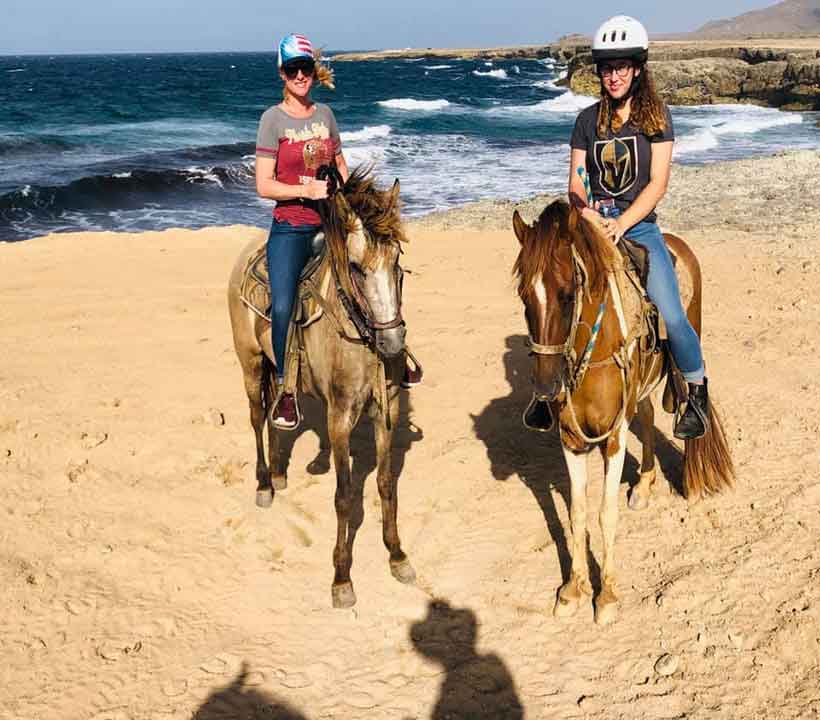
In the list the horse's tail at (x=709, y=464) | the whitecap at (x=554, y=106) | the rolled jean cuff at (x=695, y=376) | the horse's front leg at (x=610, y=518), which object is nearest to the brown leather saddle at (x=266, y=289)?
the horse's front leg at (x=610, y=518)

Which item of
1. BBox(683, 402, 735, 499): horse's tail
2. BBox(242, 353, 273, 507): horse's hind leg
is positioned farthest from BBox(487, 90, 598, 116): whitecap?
BBox(683, 402, 735, 499): horse's tail

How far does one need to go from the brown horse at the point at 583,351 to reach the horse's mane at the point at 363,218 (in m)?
0.72

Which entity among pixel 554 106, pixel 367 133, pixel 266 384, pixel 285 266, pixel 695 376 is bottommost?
pixel 266 384

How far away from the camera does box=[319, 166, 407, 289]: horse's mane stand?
4.04 meters

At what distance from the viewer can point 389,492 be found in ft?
15.9

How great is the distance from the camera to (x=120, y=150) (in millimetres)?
31797

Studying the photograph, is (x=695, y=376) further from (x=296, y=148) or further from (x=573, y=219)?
(x=296, y=148)

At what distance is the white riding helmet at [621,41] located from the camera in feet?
13.6

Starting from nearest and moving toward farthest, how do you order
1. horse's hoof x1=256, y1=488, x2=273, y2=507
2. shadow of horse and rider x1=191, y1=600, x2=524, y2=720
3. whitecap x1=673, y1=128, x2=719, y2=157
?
shadow of horse and rider x1=191, y1=600, x2=524, y2=720 → horse's hoof x1=256, y1=488, x2=273, y2=507 → whitecap x1=673, y1=128, x2=719, y2=157

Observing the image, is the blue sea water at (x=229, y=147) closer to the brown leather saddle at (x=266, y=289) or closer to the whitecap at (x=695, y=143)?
the whitecap at (x=695, y=143)

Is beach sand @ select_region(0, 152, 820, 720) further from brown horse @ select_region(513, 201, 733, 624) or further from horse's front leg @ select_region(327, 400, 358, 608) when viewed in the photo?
brown horse @ select_region(513, 201, 733, 624)

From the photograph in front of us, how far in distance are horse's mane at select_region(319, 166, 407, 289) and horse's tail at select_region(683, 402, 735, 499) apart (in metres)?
2.86

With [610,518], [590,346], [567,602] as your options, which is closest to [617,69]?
[590,346]

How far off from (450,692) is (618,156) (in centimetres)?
328
